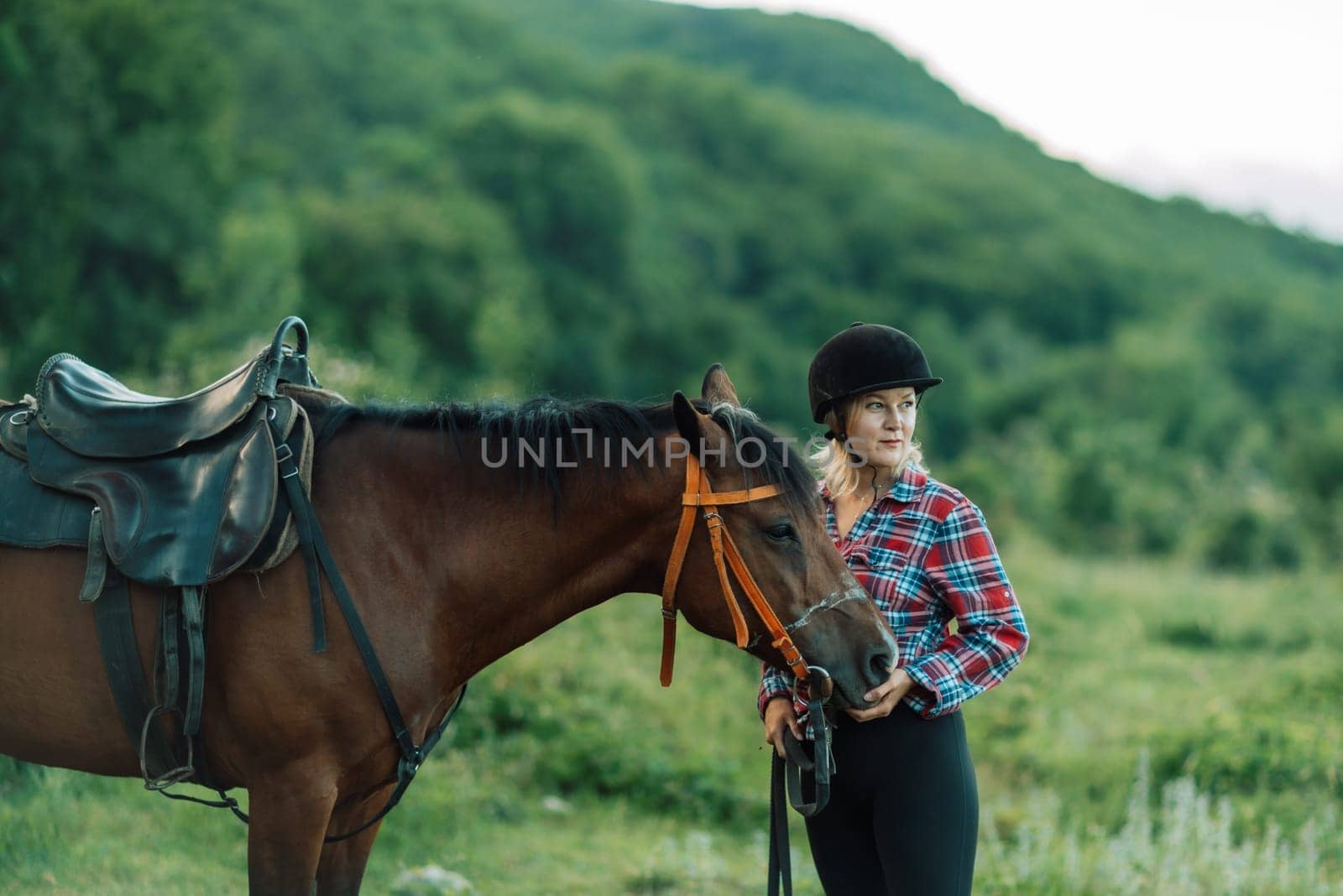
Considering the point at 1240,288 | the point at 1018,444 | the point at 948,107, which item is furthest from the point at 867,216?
the point at 948,107

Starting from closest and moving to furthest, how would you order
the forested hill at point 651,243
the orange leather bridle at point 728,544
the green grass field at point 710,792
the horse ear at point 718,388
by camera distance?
the orange leather bridle at point 728,544 → the horse ear at point 718,388 → the green grass field at point 710,792 → the forested hill at point 651,243

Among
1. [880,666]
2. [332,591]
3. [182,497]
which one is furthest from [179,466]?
[880,666]

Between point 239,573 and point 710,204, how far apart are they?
63241mm

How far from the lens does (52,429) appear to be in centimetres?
267

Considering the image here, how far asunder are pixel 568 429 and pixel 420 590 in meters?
0.53

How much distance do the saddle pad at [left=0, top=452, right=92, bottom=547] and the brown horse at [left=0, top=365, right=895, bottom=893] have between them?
0.06 m

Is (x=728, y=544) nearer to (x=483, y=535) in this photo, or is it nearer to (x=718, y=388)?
(x=718, y=388)

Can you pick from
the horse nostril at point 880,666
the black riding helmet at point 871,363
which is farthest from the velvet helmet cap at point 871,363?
the horse nostril at point 880,666

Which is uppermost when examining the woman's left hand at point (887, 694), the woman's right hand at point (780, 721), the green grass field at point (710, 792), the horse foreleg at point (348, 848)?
the woman's left hand at point (887, 694)

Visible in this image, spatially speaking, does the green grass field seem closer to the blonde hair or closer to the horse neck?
the horse neck

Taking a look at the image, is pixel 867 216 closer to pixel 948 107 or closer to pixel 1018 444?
pixel 1018 444

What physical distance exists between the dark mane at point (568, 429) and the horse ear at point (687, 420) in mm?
108

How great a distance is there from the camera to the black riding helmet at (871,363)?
2680mm

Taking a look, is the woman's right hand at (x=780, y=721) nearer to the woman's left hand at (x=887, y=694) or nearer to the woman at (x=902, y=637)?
the woman at (x=902, y=637)
